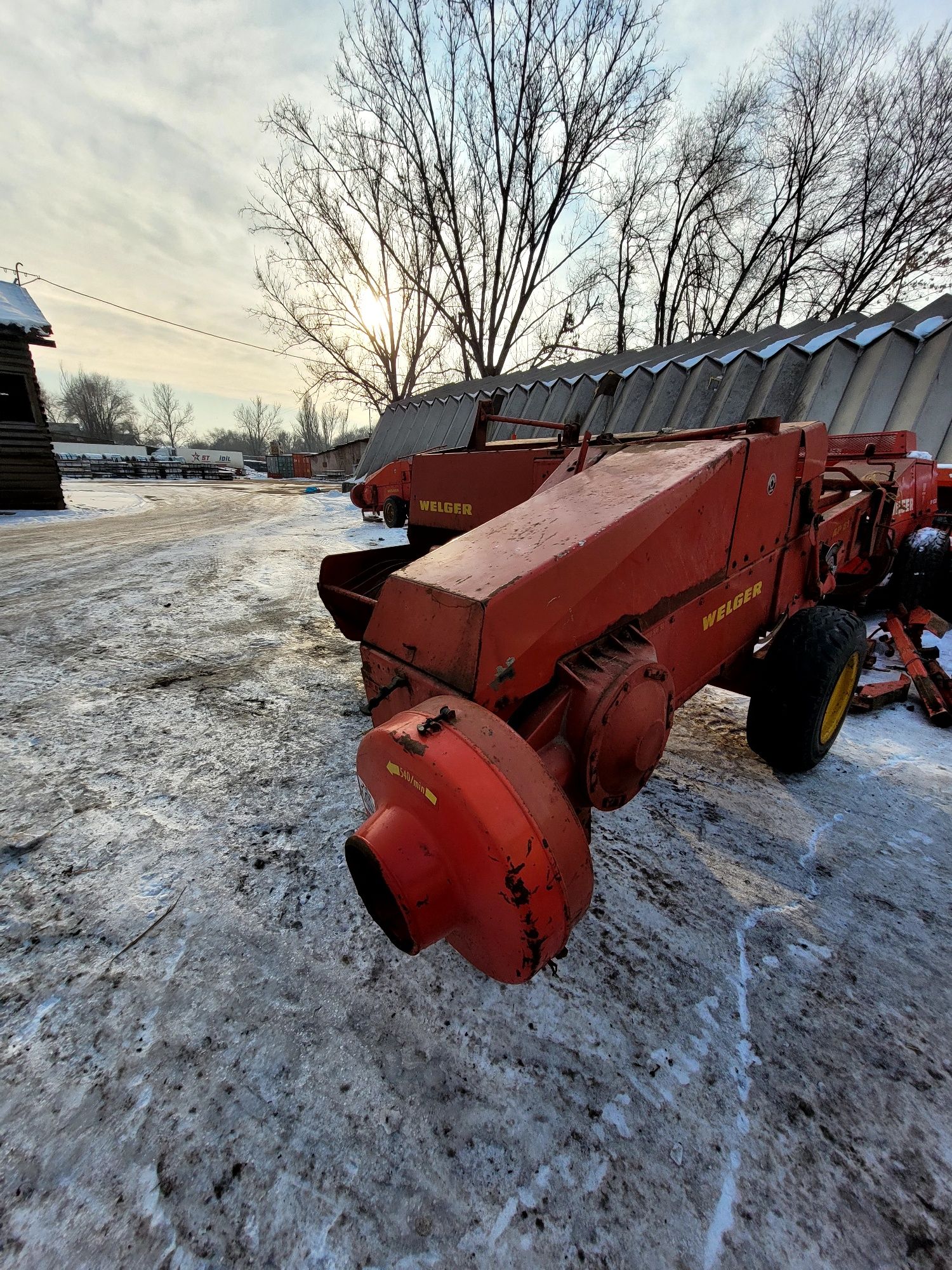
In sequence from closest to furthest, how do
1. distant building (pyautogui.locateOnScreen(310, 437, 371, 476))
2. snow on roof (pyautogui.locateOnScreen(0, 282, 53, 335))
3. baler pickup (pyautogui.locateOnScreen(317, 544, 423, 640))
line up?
baler pickup (pyautogui.locateOnScreen(317, 544, 423, 640)) → snow on roof (pyautogui.locateOnScreen(0, 282, 53, 335)) → distant building (pyautogui.locateOnScreen(310, 437, 371, 476))

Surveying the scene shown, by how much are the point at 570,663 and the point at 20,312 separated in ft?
53.8

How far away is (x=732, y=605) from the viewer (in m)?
2.26

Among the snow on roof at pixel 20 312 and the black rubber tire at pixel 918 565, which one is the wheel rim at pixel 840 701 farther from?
the snow on roof at pixel 20 312

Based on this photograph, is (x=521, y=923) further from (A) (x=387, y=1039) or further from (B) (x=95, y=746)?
(B) (x=95, y=746)

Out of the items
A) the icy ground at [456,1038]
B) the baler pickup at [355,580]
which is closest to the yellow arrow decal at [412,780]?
the icy ground at [456,1038]

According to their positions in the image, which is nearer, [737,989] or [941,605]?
[737,989]

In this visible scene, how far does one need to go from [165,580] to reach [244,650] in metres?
2.70

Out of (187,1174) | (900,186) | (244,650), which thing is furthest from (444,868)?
(900,186)

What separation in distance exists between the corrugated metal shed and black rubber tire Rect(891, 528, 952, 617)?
2.65 m

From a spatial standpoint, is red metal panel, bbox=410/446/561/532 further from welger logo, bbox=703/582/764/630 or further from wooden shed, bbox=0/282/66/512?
wooden shed, bbox=0/282/66/512

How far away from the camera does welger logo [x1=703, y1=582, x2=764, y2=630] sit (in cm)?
215

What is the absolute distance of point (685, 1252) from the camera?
1086mm

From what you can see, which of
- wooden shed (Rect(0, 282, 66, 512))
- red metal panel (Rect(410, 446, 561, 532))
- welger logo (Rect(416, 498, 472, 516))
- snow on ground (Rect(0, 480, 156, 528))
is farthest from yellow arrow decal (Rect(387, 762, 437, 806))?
wooden shed (Rect(0, 282, 66, 512))

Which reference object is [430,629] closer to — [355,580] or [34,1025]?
[34,1025]
